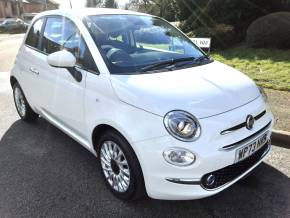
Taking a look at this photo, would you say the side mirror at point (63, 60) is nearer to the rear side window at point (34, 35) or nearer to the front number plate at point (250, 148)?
the rear side window at point (34, 35)

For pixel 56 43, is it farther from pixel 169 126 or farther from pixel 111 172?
pixel 169 126

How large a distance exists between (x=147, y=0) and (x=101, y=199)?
96.4 feet

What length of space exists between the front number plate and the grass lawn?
12.4ft

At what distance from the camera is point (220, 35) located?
40.7 feet

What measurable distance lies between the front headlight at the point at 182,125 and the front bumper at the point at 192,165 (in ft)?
0.16

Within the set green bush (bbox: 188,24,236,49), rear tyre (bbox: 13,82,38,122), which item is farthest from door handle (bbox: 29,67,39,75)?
green bush (bbox: 188,24,236,49)

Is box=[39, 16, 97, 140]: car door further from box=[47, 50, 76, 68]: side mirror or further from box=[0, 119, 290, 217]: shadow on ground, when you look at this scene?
box=[0, 119, 290, 217]: shadow on ground

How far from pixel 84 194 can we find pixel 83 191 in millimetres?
61

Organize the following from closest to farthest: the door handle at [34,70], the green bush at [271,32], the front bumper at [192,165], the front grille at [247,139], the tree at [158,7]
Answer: the front bumper at [192,165], the front grille at [247,139], the door handle at [34,70], the green bush at [271,32], the tree at [158,7]

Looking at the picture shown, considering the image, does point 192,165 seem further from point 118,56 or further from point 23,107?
point 23,107

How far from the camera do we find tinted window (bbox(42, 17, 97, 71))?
11.9ft

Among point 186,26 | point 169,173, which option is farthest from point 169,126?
point 186,26

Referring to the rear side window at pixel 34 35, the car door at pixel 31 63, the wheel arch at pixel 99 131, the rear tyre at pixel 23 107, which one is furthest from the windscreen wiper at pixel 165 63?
the rear tyre at pixel 23 107

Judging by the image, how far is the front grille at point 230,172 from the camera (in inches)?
116
